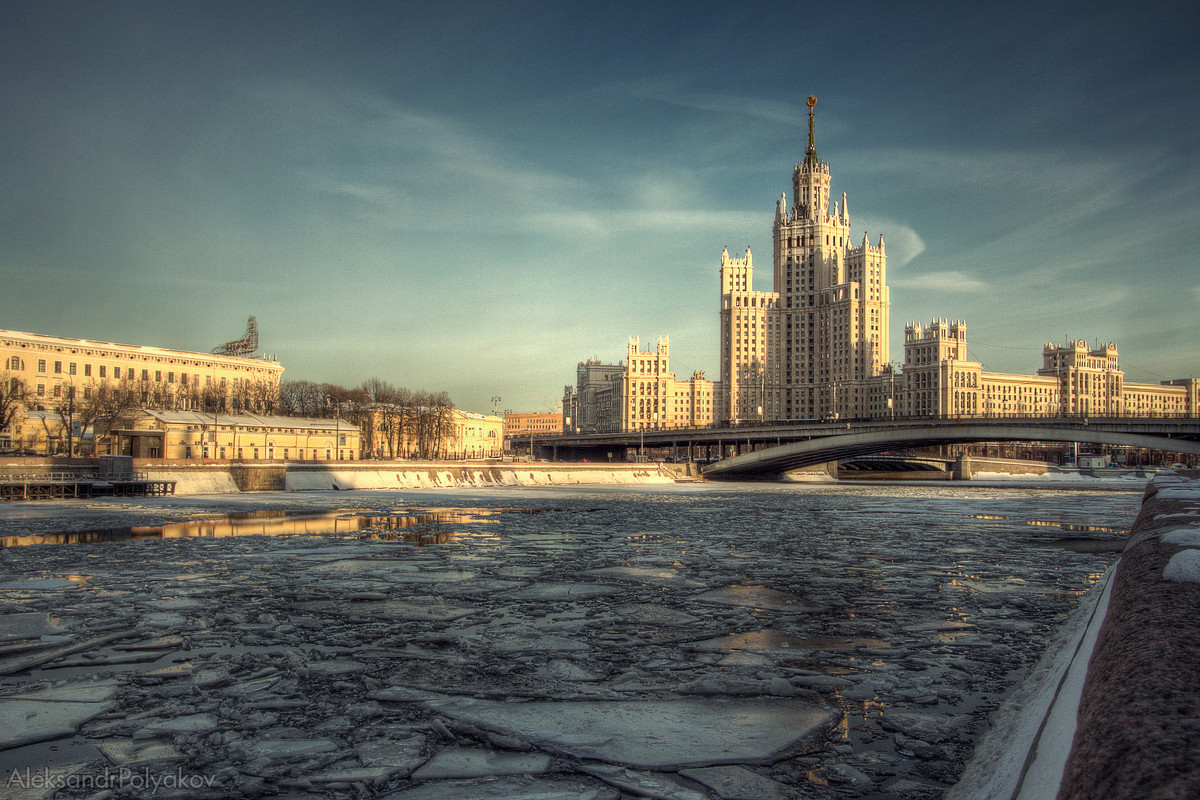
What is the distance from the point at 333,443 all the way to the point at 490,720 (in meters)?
83.5

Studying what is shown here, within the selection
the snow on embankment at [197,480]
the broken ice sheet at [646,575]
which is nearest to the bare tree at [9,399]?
the snow on embankment at [197,480]

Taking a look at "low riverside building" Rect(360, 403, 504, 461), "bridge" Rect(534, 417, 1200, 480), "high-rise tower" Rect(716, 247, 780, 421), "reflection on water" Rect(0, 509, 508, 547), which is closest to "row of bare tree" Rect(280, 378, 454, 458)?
"low riverside building" Rect(360, 403, 504, 461)

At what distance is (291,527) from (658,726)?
72.8ft

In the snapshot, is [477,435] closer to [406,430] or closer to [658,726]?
[406,430]

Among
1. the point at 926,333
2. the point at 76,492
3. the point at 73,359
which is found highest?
the point at 926,333

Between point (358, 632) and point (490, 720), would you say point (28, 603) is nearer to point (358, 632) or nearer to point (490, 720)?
point (358, 632)

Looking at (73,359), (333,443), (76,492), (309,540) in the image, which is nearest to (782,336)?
(333,443)

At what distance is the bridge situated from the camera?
64750mm

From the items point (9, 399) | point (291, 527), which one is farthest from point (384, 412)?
point (291, 527)

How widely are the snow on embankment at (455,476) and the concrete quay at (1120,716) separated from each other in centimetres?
5787

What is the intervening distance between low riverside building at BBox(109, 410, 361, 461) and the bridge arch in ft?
136

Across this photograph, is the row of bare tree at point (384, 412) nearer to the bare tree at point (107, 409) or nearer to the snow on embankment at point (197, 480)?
the bare tree at point (107, 409)

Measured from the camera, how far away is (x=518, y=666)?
27.0 feet

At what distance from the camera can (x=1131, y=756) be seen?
9.29 feet
